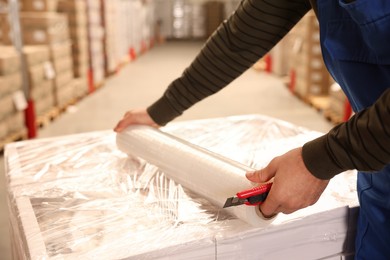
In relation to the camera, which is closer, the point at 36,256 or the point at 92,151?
the point at 36,256

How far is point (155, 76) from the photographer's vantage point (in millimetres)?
8016

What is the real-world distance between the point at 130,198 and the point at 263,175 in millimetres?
420

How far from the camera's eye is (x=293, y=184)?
35.4 inches

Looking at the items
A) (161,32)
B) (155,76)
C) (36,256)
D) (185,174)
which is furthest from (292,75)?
(161,32)

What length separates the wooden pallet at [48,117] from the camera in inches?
177

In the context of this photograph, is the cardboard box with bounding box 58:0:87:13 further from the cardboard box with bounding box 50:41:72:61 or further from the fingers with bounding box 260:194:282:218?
the fingers with bounding box 260:194:282:218

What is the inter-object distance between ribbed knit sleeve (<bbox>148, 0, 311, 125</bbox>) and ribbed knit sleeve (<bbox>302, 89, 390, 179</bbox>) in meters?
0.50

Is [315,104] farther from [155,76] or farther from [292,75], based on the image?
[155,76]

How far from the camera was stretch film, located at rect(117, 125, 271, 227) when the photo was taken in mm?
1101

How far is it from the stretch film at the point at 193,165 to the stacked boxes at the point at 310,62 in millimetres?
4192

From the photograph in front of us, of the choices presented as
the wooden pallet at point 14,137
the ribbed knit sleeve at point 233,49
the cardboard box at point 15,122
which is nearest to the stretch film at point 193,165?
the ribbed knit sleeve at point 233,49

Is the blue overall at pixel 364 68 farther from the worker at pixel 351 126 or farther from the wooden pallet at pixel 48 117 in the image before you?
the wooden pallet at pixel 48 117

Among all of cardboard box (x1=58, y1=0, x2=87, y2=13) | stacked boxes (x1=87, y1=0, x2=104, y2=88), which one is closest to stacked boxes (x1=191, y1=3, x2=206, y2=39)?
stacked boxes (x1=87, y1=0, x2=104, y2=88)

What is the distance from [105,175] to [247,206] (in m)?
0.57
